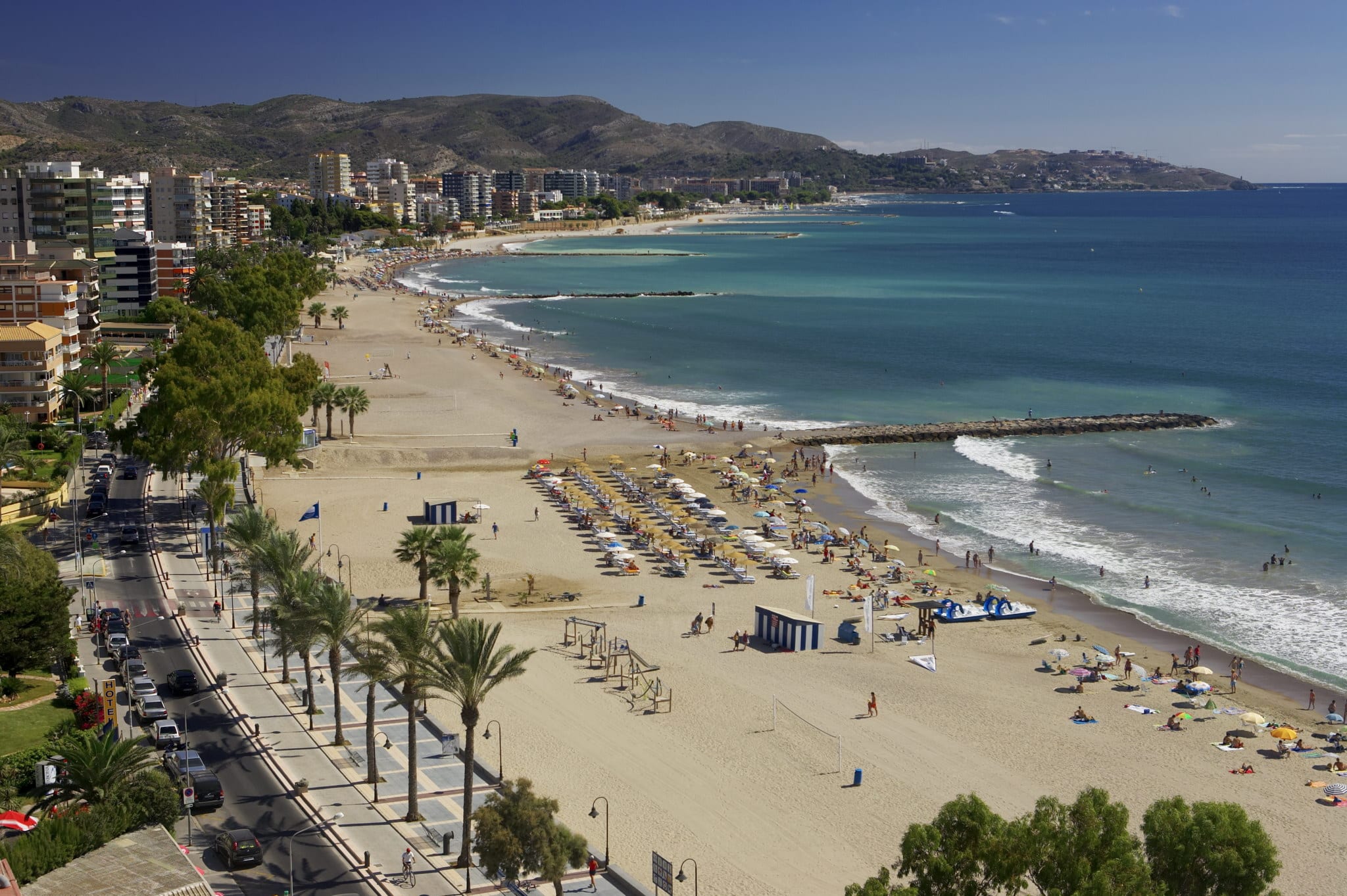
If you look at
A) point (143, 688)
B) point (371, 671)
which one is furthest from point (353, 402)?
point (371, 671)

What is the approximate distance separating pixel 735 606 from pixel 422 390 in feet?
138

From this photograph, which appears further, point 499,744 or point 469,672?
point 499,744

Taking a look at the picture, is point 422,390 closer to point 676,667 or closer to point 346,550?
point 346,550

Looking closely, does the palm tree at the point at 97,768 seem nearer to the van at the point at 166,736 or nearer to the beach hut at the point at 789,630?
the van at the point at 166,736

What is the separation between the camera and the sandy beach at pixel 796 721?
86.9 ft

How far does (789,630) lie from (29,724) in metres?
20.7

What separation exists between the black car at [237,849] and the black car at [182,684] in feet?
28.2

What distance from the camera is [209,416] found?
45156 mm

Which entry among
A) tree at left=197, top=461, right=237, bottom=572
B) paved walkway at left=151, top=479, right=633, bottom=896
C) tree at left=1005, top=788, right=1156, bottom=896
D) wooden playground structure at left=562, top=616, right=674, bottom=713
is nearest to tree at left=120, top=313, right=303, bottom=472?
tree at left=197, top=461, right=237, bottom=572

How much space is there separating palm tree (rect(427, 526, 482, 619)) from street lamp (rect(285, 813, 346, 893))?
11.4 metres

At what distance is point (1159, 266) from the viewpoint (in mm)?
177375

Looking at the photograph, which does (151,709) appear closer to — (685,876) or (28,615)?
(28,615)

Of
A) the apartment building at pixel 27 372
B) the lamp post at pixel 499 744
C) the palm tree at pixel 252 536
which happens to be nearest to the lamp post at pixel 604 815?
the lamp post at pixel 499 744

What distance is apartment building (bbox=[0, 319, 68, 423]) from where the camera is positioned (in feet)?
191
